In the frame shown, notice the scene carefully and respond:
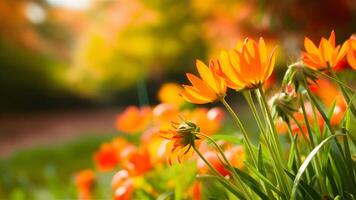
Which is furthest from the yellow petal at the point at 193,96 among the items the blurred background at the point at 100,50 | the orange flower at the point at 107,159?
the blurred background at the point at 100,50

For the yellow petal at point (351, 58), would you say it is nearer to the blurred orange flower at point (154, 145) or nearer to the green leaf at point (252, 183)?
the green leaf at point (252, 183)

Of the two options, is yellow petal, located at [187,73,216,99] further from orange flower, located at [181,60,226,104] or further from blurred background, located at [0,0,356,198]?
blurred background, located at [0,0,356,198]

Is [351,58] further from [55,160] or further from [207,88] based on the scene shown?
[55,160]

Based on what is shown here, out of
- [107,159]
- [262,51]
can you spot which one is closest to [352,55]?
[262,51]

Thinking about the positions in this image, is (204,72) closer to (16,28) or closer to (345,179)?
(345,179)

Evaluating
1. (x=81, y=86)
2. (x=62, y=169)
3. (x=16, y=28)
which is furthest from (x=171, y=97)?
(x=81, y=86)
